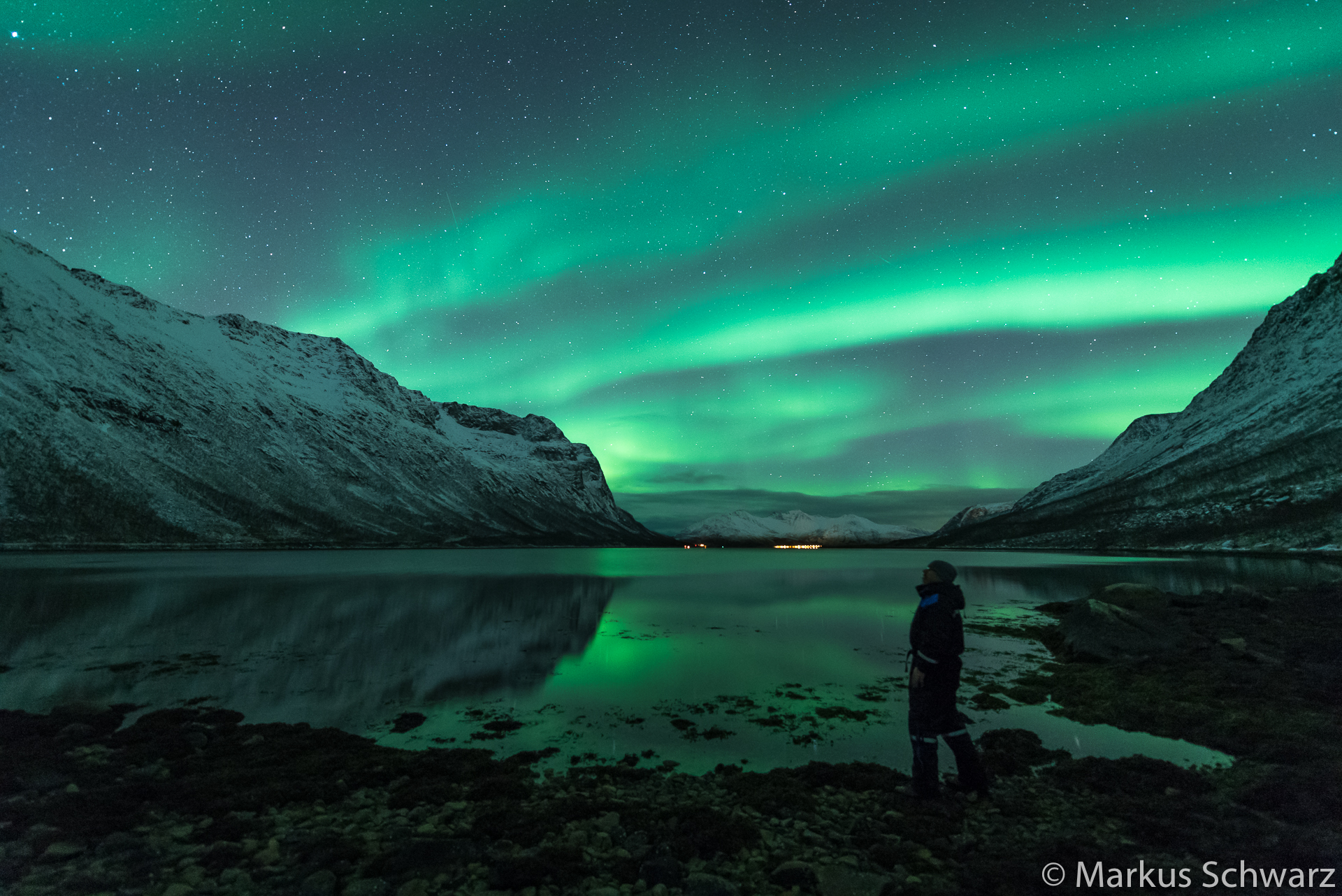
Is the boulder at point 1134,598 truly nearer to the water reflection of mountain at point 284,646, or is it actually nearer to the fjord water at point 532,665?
the fjord water at point 532,665

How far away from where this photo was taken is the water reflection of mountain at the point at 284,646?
61.6 feet

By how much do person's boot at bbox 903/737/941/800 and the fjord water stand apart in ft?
7.92

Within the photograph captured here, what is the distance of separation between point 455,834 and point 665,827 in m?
3.48

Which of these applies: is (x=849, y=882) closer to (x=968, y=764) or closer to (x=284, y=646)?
(x=968, y=764)

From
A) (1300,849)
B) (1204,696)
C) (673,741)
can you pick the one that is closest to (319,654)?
(673,741)

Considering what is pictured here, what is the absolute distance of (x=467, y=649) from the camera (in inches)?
1057

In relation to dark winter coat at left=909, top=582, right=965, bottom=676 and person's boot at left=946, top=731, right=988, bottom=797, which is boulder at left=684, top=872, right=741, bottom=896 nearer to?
dark winter coat at left=909, top=582, right=965, bottom=676

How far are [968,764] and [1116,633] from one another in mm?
18750

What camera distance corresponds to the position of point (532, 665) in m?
24.2

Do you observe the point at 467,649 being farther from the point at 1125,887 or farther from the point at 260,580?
the point at 260,580

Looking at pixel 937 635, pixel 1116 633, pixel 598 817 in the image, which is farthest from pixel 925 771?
pixel 1116 633

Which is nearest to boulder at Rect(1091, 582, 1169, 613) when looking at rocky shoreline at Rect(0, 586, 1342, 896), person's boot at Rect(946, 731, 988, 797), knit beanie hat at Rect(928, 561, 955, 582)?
rocky shoreline at Rect(0, 586, 1342, 896)

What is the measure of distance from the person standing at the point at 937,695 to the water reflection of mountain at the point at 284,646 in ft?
45.4

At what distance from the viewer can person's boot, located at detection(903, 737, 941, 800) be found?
1085cm
